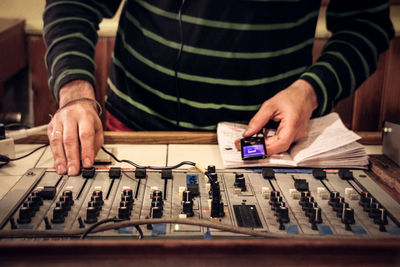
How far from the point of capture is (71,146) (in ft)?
3.08

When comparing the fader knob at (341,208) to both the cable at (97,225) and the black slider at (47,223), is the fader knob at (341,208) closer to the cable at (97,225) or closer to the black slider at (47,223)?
the cable at (97,225)

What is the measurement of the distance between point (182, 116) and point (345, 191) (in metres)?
0.67

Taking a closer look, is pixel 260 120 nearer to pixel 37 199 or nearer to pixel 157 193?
pixel 157 193

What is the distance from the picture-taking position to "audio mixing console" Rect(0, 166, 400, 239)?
0.68 m

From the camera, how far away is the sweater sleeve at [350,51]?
3.84ft

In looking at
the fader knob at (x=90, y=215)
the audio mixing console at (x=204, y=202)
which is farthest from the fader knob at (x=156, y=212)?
the fader knob at (x=90, y=215)

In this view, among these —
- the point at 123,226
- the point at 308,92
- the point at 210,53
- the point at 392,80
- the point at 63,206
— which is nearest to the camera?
the point at 123,226

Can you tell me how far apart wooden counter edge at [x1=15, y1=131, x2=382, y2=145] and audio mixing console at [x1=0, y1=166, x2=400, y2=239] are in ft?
0.91

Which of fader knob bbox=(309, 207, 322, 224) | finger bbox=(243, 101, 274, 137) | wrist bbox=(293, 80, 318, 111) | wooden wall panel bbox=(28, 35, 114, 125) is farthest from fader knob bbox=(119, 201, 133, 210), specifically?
wooden wall panel bbox=(28, 35, 114, 125)

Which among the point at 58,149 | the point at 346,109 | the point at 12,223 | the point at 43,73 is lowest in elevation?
the point at 12,223

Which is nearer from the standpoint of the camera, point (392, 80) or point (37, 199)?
point (37, 199)

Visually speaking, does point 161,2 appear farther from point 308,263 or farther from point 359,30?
point 308,263

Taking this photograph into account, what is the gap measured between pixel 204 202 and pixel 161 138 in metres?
0.48

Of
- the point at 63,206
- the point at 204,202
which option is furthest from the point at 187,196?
the point at 63,206
